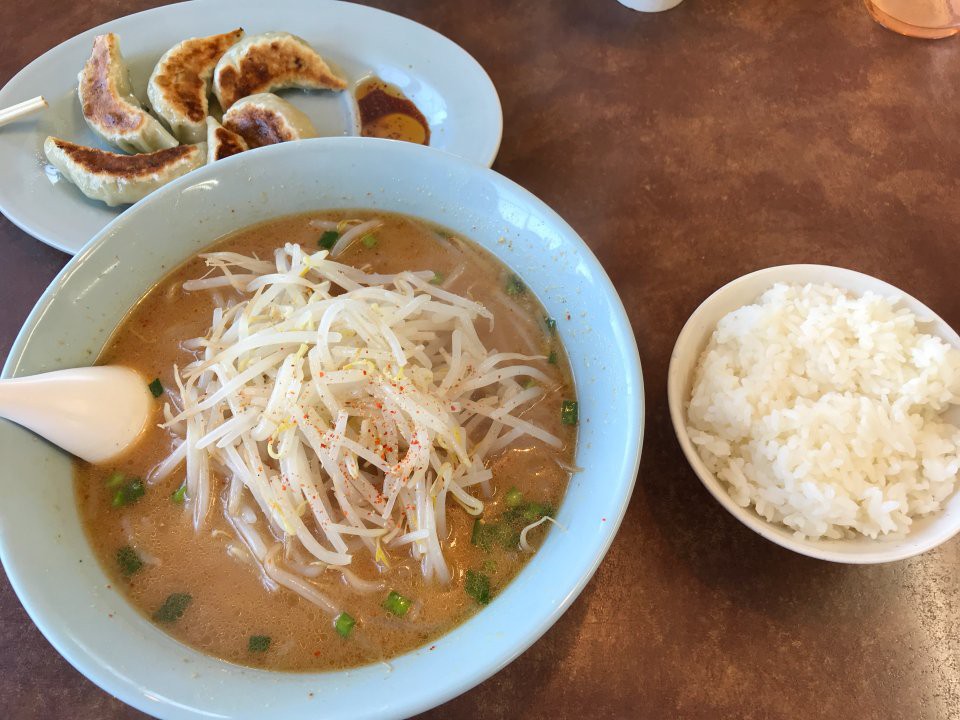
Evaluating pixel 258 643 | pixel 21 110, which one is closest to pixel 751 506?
pixel 258 643

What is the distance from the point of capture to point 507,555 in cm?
137

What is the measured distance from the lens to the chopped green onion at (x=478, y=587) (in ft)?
4.34

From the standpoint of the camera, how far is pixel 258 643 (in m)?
1.29

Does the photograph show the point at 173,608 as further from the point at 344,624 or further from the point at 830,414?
the point at 830,414

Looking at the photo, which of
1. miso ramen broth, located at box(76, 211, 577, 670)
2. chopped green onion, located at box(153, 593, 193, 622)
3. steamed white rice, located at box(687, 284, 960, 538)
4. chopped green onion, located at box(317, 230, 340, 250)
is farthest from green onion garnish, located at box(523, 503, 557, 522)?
chopped green onion, located at box(317, 230, 340, 250)

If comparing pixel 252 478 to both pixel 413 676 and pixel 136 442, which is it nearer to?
pixel 136 442

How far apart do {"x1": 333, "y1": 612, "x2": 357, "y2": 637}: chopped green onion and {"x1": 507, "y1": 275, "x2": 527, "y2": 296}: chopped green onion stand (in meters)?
0.79

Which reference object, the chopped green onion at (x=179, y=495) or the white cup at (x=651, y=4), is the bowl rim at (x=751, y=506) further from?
the white cup at (x=651, y=4)

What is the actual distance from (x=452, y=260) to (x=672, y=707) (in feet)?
3.61

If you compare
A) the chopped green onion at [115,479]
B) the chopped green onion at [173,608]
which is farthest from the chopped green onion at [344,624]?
the chopped green onion at [115,479]

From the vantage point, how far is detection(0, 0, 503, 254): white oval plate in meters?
1.95

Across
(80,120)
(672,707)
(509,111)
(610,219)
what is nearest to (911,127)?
(610,219)

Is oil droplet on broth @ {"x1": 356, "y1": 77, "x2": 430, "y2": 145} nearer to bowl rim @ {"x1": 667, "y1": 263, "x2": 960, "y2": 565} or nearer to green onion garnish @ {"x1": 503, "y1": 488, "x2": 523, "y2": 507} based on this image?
bowl rim @ {"x1": 667, "y1": 263, "x2": 960, "y2": 565}

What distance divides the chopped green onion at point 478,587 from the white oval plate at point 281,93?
117 centimetres
